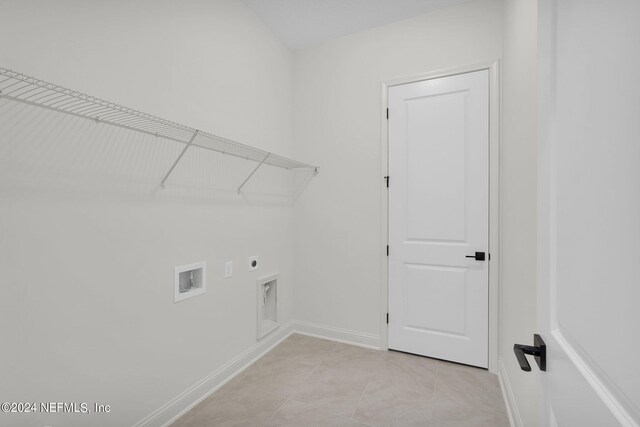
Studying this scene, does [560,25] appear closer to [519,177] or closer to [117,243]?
[519,177]

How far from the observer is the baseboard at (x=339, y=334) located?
2.62 m

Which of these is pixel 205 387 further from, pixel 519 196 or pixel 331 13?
pixel 331 13

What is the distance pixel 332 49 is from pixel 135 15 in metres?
1.80

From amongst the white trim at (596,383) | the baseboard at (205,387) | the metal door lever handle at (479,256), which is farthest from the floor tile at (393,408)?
the white trim at (596,383)

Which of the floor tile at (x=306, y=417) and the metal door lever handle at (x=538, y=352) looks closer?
the metal door lever handle at (x=538, y=352)

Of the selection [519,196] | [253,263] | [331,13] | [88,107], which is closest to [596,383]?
[519,196]

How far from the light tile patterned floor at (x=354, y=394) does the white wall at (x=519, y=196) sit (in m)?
0.29

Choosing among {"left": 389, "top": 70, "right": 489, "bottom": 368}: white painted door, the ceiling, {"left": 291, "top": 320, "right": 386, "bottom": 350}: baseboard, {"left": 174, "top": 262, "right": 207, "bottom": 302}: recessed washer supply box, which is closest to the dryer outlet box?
{"left": 174, "top": 262, "right": 207, "bottom": 302}: recessed washer supply box

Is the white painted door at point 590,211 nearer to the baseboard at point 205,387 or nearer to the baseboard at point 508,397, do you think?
the baseboard at point 508,397

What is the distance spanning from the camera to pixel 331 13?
2416 millimetres

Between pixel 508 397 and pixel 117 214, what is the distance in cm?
253

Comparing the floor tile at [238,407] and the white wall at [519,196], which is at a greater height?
the white wall at [519,196]

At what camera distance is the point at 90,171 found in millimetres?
1315

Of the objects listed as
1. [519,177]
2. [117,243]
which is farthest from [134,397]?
[519,177]
